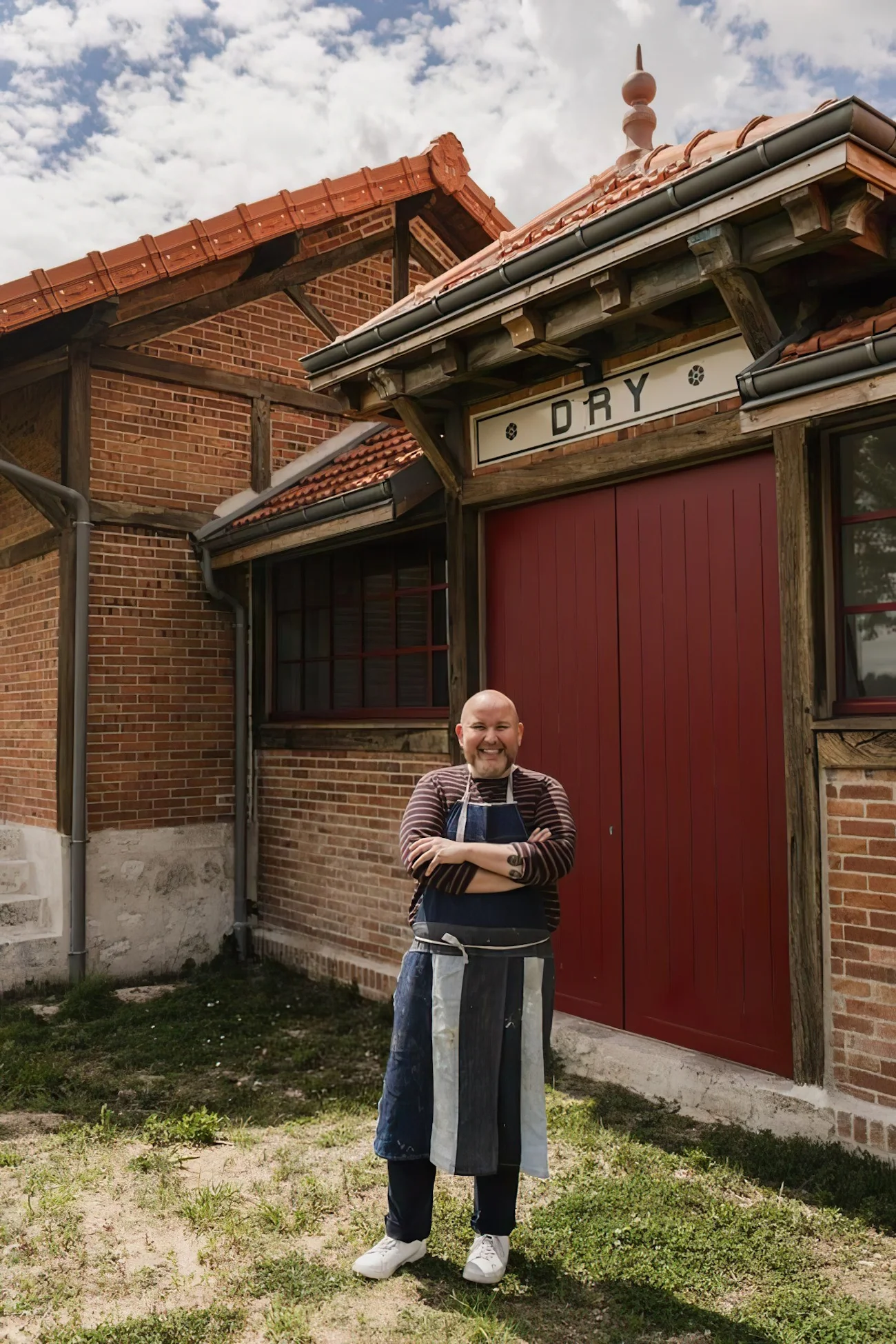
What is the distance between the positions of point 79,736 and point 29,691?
1142 mm

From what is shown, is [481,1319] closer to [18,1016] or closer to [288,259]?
[18,1016]

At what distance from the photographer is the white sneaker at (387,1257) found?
3418 mm

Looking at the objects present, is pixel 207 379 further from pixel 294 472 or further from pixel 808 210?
pixel 808 210

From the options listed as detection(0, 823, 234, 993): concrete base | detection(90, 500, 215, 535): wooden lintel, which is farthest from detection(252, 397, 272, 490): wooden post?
detection(0, 823, 234, 993): concrete base

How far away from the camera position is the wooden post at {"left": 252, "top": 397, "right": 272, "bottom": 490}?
8430 millimetres

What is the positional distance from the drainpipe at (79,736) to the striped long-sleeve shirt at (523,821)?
4421mm

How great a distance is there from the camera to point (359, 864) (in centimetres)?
707

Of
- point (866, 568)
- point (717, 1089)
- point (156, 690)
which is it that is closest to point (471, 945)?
point (717, 1089)

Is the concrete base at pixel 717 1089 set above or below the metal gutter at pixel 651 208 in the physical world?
below

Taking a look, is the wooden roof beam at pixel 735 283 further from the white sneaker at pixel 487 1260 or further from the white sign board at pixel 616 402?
the white sneaker at pixel 487 1260

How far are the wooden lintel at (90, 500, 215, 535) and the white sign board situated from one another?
2.88 metres

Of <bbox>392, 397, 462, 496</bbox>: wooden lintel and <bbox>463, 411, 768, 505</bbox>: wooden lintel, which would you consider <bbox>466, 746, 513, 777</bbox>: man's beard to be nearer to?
<bbox>463, 411, 768, 505</bbox>: wooden lintel

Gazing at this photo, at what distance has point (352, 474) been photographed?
7.14m

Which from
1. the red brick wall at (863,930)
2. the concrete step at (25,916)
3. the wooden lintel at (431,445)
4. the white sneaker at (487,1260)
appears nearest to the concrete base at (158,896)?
the concrete step at (25,916)
